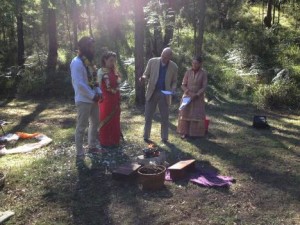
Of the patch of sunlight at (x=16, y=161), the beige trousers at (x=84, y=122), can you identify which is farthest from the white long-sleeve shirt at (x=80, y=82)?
the patch of sunlight at (x=16, y=161)

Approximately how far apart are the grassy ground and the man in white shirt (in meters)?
0.67

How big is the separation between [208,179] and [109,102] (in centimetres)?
235

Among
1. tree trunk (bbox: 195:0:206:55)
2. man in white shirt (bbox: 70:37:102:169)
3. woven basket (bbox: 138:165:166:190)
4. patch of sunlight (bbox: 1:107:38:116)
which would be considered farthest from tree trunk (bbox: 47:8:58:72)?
woven basket (bbox: 138:165:166:190)

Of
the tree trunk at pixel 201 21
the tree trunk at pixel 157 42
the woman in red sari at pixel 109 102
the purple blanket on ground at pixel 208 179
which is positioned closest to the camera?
the purple blanket on ground at pixel 208 179

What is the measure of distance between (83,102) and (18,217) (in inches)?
82.3

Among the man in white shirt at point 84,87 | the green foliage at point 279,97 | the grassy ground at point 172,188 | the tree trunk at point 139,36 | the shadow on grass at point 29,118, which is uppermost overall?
the tree trunk at point 139,36

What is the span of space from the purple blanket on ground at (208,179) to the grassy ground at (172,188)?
0.11 m

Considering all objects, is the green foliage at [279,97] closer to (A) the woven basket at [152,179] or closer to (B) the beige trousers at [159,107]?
(B) the beige trousers at [159,107]

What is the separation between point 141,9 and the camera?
10.8 metres

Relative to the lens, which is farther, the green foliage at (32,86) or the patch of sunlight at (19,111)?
the green foliage at (32,86)

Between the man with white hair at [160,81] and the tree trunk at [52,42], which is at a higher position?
the tree trunk at [52,42]

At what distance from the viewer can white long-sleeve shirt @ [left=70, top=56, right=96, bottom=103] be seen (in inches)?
238

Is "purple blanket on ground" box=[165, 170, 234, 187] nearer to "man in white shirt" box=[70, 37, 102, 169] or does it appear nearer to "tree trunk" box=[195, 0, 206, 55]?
"man in white shirt" box=[70, 37, 102, 169]

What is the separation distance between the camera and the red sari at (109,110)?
7.02m
